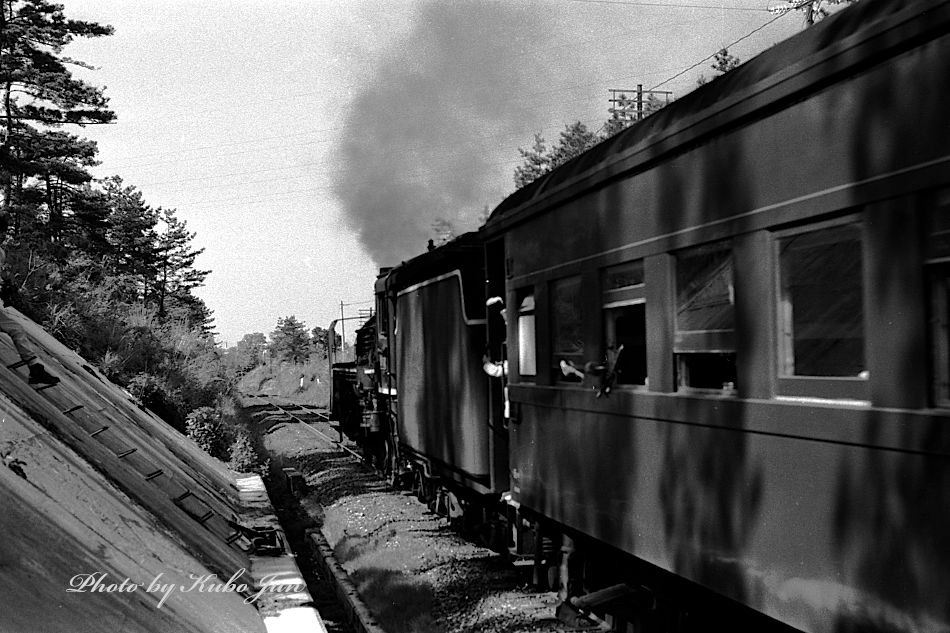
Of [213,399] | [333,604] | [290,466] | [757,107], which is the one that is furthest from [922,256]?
[213,399]

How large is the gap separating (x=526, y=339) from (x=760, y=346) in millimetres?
3347

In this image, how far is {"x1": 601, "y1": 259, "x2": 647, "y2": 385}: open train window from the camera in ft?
16.5

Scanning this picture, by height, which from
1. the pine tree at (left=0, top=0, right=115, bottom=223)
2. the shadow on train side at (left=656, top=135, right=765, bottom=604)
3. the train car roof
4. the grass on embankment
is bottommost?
the grass on embankment

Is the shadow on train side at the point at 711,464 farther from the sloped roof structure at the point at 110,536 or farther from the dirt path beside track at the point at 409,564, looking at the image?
the sloped roof structure at the point at 110,536

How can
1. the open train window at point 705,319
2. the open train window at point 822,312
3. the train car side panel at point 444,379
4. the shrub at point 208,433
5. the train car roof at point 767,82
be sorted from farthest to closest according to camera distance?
the shrub at point 208,433, the train car side panel at point 444,379, the open train window at point 705,319, the open train window at point 822,312, the train car roof at point 767,82

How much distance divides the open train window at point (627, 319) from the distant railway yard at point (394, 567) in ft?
7.66

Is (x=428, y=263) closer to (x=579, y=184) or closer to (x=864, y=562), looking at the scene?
(x=579, y=184)

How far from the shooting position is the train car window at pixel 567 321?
5.91m

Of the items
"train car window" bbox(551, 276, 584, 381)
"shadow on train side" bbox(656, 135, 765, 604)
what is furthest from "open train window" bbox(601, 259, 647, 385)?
"shadow on train side" bbox(656, 135, 765, 604)

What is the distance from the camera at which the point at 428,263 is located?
35.8 feet

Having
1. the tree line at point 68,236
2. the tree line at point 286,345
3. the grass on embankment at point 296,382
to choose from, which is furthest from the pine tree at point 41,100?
the tree line at point 286,345

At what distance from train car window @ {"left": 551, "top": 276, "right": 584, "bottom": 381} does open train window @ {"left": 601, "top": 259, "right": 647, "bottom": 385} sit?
14.5 inches

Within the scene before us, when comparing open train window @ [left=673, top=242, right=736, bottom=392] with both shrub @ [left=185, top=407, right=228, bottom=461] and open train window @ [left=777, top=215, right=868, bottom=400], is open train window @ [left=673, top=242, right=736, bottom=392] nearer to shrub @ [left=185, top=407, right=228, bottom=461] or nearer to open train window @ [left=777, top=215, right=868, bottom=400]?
open train window @ [left=777, top=215, right=868, bottom=400]

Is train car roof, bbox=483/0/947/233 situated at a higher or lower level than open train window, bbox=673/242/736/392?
higher
